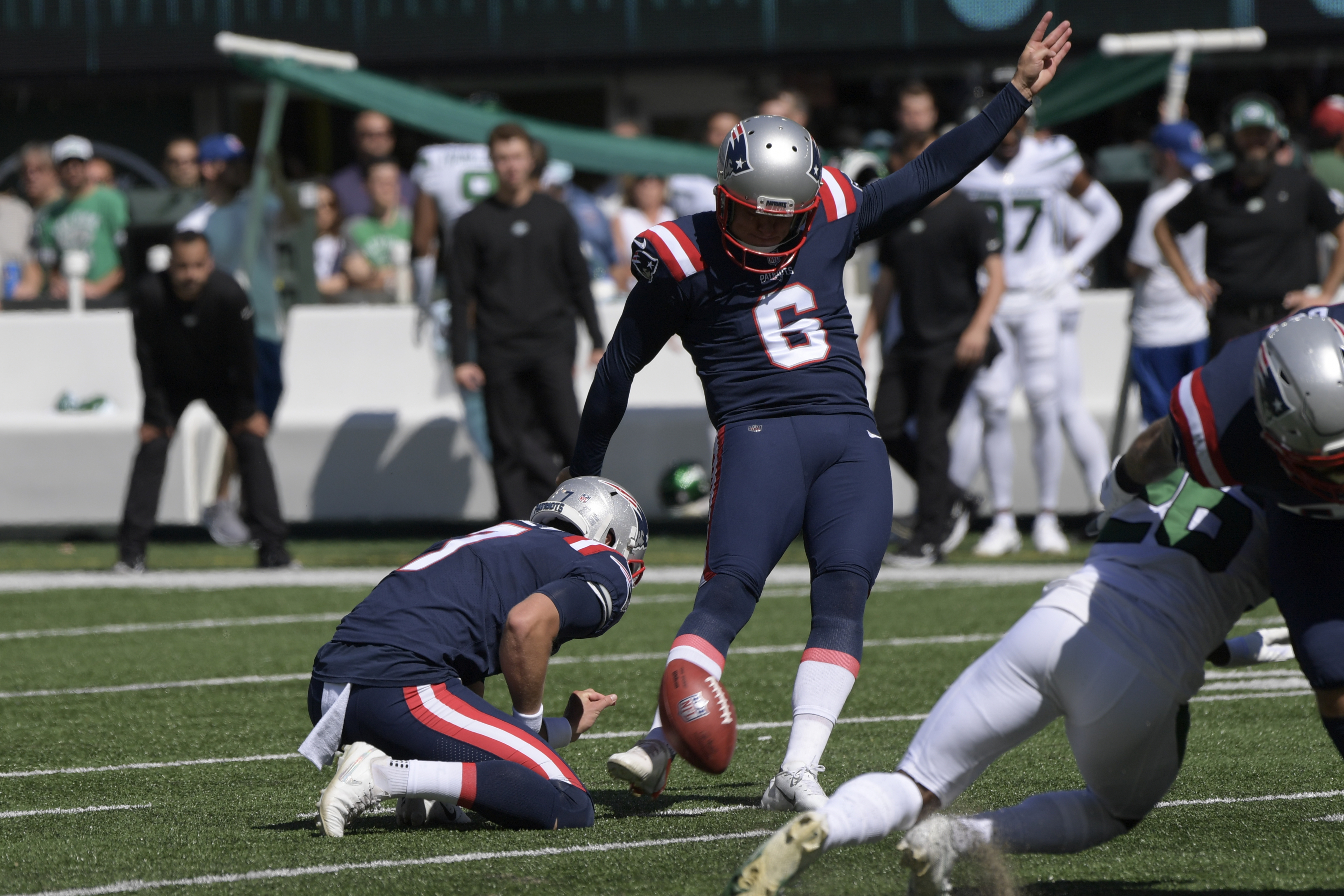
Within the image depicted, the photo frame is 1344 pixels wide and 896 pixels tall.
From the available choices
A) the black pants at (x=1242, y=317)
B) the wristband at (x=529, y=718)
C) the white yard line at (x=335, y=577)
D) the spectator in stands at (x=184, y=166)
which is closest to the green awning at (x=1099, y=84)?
the black pants at (x=1242, y=317)

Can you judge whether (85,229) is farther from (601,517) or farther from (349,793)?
(349,793)

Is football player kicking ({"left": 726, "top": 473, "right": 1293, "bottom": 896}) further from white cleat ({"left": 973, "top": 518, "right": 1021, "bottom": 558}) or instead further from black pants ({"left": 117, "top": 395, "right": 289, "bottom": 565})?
black pants ({"left": 117, "top": 395, "right": 289, "bottom": 565})

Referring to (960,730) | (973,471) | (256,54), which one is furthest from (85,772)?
(256,54)

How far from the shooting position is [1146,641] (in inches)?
141

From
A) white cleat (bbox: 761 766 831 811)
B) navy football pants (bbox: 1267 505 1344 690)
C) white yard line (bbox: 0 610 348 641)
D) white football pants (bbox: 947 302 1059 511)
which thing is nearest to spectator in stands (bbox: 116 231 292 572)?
white yard line (bbox: 0 610 348 641)

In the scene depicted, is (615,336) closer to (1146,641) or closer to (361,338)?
(1146,641)

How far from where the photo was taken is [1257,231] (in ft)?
31.7

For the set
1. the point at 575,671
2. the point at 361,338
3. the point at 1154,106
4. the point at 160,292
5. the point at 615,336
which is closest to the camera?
the point at 615,336

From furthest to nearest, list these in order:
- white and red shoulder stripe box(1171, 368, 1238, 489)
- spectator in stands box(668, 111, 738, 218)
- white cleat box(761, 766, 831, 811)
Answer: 1. spectator in stands box(668, 111, 738, 218)
2. white cleat box(761, 766, 831, 811)
3. white and red shoulder stripe box(1171, 368, 1238, 489)

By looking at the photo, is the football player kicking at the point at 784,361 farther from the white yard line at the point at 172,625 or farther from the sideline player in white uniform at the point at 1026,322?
the sideline player in white uniform at the point at 1026,322

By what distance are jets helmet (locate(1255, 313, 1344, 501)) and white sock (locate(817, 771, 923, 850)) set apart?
2.99ft

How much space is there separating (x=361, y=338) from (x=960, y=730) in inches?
370

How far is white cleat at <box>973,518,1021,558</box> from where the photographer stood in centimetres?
1012

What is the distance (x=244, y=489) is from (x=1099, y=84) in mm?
5991
